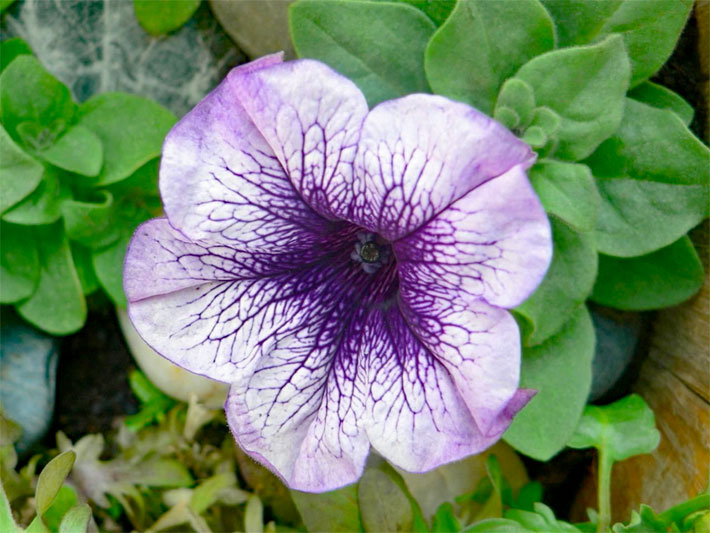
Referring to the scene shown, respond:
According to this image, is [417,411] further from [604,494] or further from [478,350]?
[604,494]

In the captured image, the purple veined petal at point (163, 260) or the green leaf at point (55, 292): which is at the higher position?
the purple veined petal at point (163, 260)

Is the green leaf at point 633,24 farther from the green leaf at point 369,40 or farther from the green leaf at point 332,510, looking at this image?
the green leaf at point 332,510

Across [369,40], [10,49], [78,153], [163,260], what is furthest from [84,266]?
[369,40]

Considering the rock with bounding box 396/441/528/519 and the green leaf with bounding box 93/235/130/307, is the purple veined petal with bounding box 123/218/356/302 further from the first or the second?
the rock with bounding box 396/441/528/519

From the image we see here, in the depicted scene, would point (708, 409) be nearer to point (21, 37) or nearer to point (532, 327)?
point (532, 327)

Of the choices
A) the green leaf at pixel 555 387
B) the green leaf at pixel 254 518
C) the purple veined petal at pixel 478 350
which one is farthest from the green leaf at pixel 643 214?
the green leaf at pixel 254 518

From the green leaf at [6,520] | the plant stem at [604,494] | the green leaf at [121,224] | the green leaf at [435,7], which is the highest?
the green leaf at [435,7]
